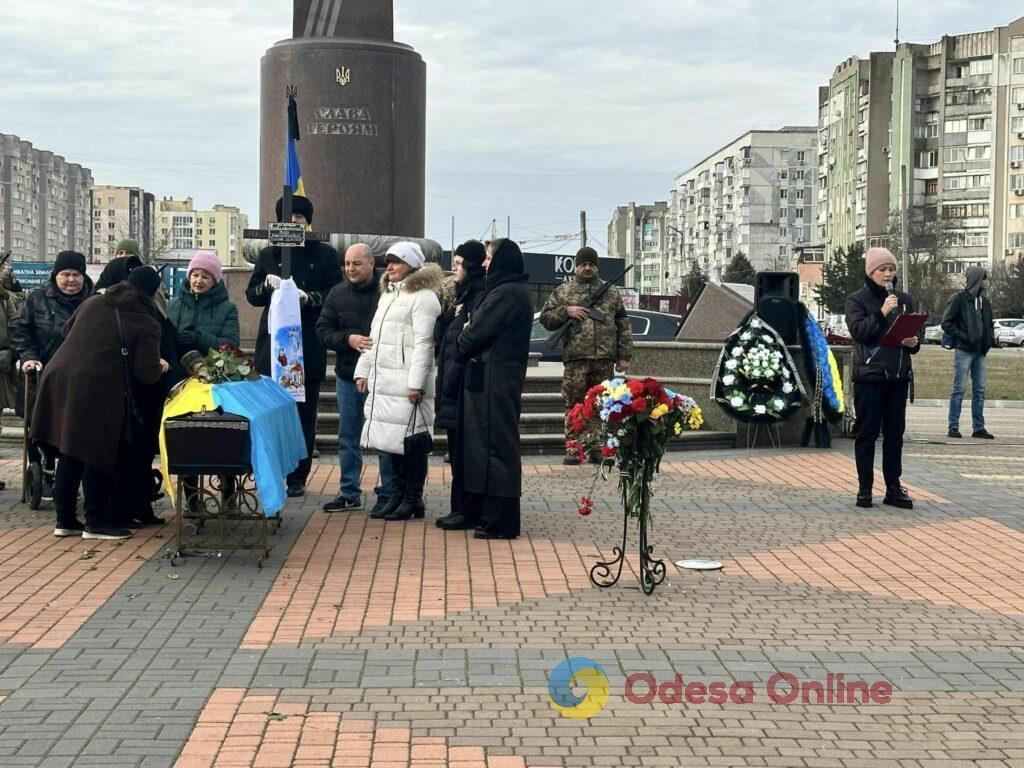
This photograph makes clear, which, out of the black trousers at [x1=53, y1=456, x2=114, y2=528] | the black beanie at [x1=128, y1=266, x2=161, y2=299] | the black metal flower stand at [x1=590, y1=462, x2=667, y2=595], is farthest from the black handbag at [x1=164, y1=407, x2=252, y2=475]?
the black metal flower stand at [x1=590, y1=462, x2=667, y2=595]

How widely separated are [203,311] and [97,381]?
1.68m

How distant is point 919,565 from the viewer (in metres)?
8.91

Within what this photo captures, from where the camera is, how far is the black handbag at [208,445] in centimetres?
844

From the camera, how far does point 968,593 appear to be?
8.09m

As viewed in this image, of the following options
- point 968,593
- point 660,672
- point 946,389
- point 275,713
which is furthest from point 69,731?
point 946,389

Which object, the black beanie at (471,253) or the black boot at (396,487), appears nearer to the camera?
the black beanie at (471,253)

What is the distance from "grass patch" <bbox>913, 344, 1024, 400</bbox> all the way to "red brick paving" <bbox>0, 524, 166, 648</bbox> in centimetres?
1668

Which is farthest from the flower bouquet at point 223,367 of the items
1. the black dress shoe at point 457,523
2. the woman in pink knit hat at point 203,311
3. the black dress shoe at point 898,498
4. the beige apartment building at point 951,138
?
the beige apartment building at point 951,138

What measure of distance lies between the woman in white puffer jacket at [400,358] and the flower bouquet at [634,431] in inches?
79.0

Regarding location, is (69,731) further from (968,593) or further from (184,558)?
(968,593)

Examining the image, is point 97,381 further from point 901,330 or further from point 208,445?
point 901,330

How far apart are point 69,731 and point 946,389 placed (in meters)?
25.6

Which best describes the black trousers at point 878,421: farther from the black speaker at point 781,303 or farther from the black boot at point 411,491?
the black speaker at point 781,303

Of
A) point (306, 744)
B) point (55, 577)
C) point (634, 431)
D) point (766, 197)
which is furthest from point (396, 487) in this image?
point (766, 197)
